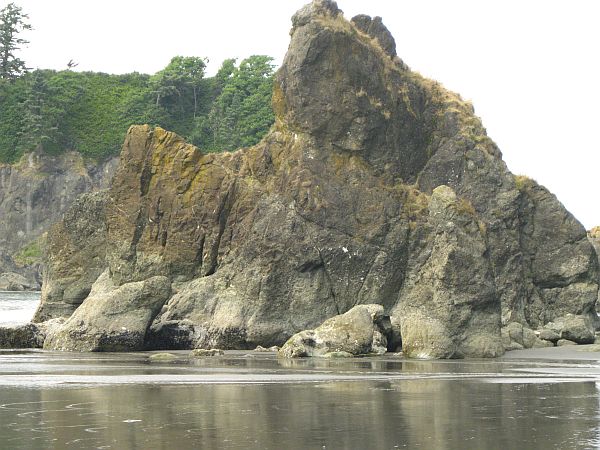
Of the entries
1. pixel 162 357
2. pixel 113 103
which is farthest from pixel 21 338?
pixel 113 103

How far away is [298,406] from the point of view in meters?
16.6

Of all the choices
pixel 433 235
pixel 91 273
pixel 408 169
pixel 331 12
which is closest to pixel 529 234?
pixel 408 169

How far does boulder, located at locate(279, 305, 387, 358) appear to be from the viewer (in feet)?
98.8

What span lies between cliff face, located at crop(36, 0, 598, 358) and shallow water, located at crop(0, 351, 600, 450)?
7.84 meters

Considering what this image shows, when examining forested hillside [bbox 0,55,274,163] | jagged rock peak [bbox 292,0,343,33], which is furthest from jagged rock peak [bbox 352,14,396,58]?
forested hillside [bbox 0,55,274,163]

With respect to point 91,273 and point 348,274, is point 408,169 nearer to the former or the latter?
point 348,274

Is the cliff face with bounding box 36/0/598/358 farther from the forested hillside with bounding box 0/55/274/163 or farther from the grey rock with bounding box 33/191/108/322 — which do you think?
the forested hillside with bounding box 0/55/274/163

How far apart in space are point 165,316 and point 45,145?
10050 centimetres

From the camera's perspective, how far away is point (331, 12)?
4025 cm

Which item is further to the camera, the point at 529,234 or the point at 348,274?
the point at 529,234

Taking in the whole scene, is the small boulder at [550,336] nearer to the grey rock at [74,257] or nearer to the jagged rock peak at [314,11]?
the jagged rock peak at [314,11]

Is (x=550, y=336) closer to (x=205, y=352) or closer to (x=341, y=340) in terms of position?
(x=341, y=340)

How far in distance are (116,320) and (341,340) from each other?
24.2 ft

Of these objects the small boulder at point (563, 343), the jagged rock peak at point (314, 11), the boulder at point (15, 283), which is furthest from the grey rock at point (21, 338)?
the boulder at point (15, 283)
